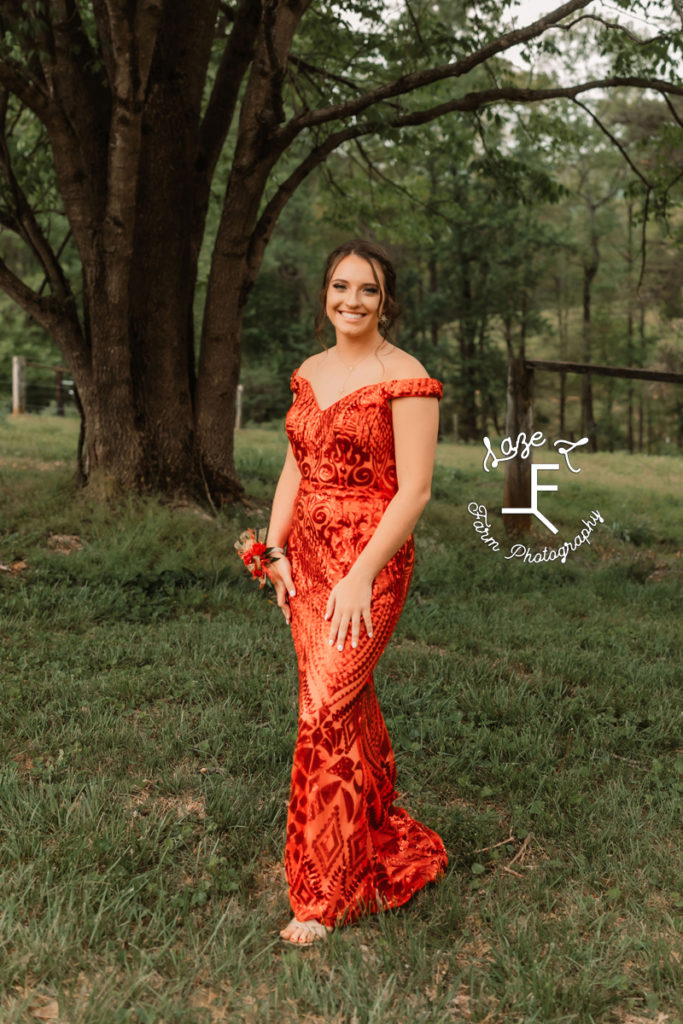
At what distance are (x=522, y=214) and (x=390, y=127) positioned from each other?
82.4 feet

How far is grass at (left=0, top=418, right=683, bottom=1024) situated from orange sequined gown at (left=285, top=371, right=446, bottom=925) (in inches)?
7.7

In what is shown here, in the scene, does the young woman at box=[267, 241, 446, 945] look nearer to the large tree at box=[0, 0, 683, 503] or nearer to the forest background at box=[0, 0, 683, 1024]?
the forest background at box=[0, 0, 683, 1024]

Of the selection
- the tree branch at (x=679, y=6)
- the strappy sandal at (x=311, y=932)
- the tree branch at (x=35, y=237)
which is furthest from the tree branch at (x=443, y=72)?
the strappy sandal at (x=311, y=932)

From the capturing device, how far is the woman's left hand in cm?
276

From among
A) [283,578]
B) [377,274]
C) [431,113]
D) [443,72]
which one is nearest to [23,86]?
[443,72]

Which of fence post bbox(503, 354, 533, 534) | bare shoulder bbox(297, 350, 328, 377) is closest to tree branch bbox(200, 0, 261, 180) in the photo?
fence post bbox(503, 354, 533, 534)

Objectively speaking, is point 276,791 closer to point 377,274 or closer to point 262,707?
point 262,707

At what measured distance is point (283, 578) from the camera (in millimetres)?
3092

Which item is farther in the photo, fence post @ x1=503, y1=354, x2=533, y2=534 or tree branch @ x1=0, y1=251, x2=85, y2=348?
fence post @ x1=503, y1=354, x2=533, y2=534

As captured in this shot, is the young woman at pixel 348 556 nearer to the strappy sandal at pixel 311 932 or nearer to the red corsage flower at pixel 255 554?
the strappy sandal at pixel 311 932

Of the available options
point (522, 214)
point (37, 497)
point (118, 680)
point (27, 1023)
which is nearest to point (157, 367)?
point (37, 497)

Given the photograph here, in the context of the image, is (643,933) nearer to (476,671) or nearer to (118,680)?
(476,671)

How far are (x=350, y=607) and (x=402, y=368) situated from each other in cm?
78

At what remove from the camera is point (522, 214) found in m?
31.8
